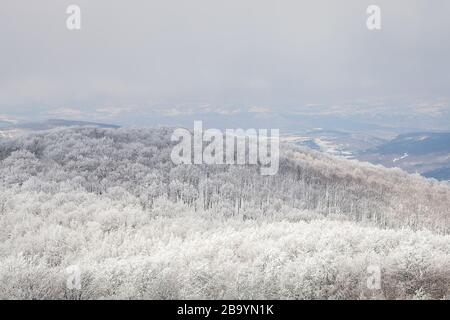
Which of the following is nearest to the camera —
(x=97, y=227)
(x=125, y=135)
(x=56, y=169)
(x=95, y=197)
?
(x=97, y=227)

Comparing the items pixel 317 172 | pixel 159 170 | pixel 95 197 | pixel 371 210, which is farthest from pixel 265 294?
pixel 317 172

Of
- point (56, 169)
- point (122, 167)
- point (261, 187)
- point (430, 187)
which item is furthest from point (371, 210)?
point (56, 169)

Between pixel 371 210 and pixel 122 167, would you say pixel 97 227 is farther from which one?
pixel 371 210

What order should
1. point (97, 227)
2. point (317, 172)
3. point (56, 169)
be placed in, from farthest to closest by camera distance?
point (317, 172)
point (56, 169)
point (97, 227)

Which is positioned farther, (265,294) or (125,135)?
(125,135)

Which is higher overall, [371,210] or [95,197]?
[95,197]

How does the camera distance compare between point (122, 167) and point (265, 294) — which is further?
point (122, 167)

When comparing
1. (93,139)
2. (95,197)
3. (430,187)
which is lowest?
(430,187)

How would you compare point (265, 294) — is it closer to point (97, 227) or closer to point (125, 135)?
point (97, 227)
